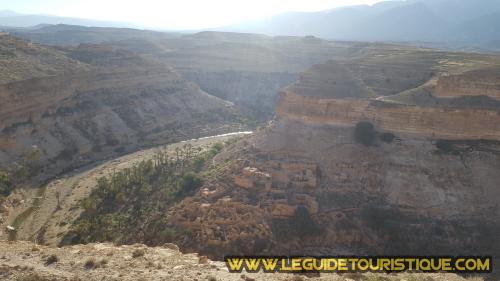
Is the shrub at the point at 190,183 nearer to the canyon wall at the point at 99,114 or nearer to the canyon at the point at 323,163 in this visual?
the canyon at the point at 323,163

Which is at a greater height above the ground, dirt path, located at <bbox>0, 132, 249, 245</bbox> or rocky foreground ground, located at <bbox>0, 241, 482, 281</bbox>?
rocky foreground ground, located at <bbox>0, 241, 482, 281</bbox>

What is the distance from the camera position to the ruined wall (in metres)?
34.8

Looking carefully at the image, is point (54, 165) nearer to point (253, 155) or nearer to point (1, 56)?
point (1, 56)

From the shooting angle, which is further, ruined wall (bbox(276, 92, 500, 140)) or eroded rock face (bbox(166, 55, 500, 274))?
ruined wall (bbox(276, 92, 500, 140))

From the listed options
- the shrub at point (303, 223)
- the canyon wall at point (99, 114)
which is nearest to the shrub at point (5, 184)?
the canyon wall at point (99, 114)

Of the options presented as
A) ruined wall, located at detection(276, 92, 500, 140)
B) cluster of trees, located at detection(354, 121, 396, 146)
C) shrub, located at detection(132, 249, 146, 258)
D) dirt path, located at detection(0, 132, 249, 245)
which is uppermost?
ruined wall, located at detection(276, 92, 500, 140)

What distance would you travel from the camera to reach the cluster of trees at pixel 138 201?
100 feet

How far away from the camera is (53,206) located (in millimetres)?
38219

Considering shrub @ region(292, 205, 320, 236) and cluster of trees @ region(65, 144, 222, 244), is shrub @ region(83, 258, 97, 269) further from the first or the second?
shrub @ region(292, 205, 320, 236)

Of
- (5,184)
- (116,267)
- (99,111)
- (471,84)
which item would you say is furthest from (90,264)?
(99,111)

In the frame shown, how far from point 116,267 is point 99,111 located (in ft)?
136

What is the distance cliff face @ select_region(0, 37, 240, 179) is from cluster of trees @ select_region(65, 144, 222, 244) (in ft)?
31.5

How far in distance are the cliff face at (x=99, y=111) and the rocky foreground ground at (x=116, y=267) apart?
2494cm

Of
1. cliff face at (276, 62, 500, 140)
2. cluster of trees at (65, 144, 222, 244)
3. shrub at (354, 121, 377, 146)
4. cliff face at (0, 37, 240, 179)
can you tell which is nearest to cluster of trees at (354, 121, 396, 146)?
shrub at (354, 121, 377, 146)
